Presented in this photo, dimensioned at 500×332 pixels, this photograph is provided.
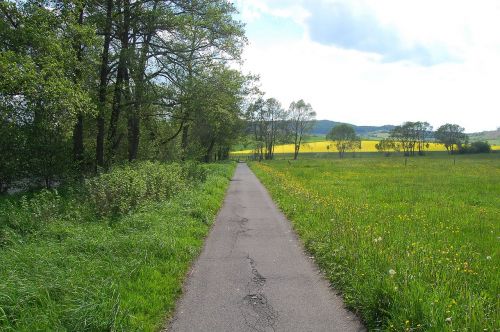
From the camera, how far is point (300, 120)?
99.4m

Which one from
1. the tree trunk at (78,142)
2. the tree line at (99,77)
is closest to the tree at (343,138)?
the tree line at (99,77)

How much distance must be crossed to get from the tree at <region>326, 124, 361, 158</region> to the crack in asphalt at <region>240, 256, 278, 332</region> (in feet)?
412

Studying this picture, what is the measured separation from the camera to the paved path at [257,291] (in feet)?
14.5

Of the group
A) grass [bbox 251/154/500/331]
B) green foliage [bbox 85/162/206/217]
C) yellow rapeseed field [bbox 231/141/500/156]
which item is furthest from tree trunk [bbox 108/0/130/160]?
yellow rapeseed field [bbox 231/141/500/156]

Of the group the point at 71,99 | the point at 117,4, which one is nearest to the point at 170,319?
the point at 71,99

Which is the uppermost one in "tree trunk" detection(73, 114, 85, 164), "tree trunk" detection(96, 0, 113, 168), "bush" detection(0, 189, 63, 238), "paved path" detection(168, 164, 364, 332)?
"tree trunk" detection(96, 0, 113, 168)

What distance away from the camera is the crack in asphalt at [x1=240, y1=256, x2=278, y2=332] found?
14.4 ft

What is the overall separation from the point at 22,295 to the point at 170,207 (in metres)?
6.77

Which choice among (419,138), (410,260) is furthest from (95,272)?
(419,138)

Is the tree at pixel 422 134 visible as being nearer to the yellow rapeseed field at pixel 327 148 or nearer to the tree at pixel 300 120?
the yellow rapeseed field at pixel 327 148

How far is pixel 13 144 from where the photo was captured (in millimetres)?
14891

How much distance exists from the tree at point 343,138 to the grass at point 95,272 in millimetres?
124040

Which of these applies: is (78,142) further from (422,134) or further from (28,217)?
(422,134)

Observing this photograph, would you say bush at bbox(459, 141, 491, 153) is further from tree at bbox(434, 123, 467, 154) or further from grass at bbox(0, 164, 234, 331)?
grass at bbox(0, 164, 234, 331)
